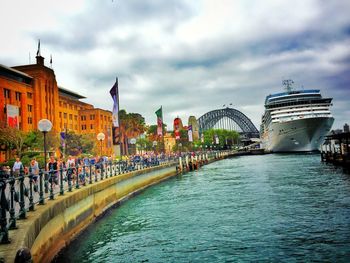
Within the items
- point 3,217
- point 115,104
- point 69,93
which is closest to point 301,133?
point 115,104

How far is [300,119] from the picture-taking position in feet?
300

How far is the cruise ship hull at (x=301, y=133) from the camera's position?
91500mm

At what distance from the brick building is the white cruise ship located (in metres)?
61.3

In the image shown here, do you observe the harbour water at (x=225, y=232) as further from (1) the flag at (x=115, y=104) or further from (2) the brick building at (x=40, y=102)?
(2) the brick building at (x=40, y=102)

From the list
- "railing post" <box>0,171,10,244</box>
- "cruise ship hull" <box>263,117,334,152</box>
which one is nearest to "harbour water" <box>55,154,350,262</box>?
"railing post" <box>0,171,10,244</box>

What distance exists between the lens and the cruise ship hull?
91500 millimetres

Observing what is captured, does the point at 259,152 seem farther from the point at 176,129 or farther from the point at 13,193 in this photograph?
the point at 13,193

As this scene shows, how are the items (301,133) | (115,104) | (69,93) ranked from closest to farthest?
(115,104)
(301,133)
(69,93)

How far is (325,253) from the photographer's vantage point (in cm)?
1204

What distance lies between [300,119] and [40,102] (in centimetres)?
6939

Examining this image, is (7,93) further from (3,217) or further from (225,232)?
(3,217)

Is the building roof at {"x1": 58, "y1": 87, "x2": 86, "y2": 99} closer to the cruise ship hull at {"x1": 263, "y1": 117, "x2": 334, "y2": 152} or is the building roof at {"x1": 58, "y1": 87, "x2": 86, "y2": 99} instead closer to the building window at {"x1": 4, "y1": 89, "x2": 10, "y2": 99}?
the building window at {"x1": 4, "y1": 89, "x2": 10, "y2": 99}

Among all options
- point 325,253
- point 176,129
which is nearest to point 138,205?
point 325,253

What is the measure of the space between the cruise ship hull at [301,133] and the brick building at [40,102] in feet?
201
